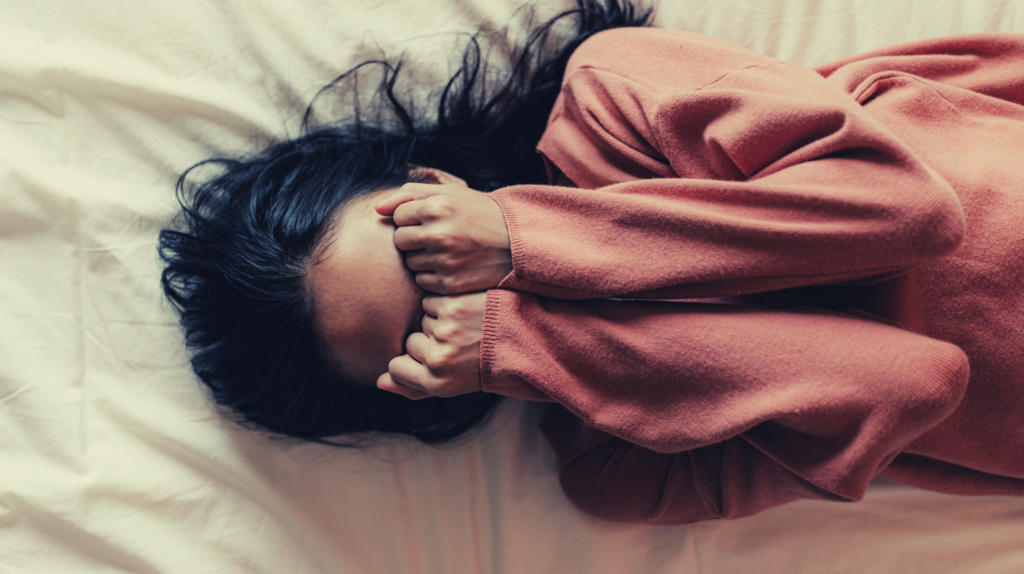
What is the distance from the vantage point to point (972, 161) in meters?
0.70

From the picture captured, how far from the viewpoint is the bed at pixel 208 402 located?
0.85m

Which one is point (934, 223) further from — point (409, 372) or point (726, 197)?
point (409, 372)

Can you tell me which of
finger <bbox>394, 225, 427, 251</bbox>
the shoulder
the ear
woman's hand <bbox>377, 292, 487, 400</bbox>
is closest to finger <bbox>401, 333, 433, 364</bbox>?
woman's hand <bbox>377, 292, 487, 400</bbox>

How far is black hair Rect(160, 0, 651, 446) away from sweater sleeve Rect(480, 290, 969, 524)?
0.79 feet

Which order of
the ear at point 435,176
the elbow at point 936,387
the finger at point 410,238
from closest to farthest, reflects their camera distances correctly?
the elbow at point 936,387 < the finger at point 410,238 < the ear at point 435,176

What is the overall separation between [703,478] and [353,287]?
501 millimetres

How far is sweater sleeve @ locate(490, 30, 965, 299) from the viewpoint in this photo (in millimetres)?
584

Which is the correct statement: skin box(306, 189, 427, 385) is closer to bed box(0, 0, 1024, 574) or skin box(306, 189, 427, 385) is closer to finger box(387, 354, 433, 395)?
finger box(387, 354, 433, 395)

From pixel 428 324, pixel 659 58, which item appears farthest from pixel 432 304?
pixel 659 58

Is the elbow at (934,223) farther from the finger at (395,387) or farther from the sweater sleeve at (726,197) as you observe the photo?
the finger at (395,387)

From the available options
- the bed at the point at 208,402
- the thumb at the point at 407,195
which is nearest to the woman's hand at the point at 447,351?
the thumb at the point at 407,195

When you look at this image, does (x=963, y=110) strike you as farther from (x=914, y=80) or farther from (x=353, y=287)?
(x=353, y=287)

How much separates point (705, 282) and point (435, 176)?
0.39 meters

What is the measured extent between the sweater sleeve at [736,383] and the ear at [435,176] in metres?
0.22
